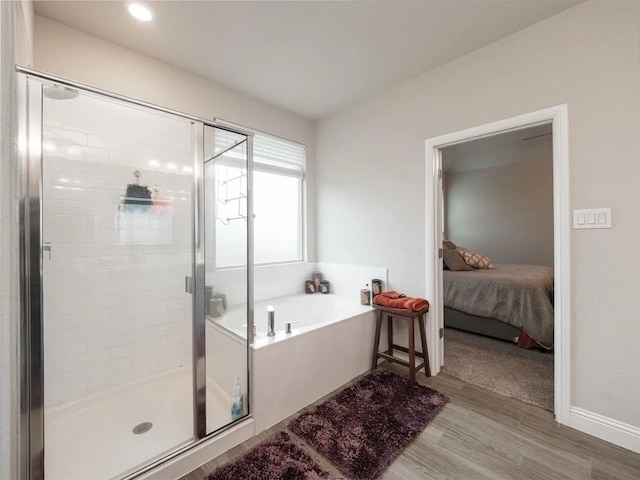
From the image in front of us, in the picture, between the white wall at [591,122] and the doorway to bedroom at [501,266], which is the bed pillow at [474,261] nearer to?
the doorway to bedroom at [501,266]

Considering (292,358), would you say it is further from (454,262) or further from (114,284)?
(454,262)

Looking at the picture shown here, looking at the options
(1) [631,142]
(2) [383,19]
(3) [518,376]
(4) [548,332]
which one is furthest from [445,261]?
(2) [383,19]

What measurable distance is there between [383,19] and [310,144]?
1.68m

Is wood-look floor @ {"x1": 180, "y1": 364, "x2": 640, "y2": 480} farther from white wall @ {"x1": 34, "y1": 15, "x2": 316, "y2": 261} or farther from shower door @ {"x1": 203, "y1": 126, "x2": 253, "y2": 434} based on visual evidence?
white wall @ {"x1": 34, "y1": 15, "x2": 316, "y2": 261}

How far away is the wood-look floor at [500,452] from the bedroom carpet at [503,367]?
203 mm

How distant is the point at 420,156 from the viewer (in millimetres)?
2406

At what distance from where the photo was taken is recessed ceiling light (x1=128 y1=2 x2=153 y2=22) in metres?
1.66

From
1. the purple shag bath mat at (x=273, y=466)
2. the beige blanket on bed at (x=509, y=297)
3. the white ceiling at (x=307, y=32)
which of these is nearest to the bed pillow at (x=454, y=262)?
the beige blanket on bed at (x=509, y=297)

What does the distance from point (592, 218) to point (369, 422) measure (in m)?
1.86

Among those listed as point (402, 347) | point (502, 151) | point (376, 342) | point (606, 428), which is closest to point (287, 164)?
point (376, 342)

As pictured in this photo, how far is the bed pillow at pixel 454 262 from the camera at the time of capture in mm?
3504

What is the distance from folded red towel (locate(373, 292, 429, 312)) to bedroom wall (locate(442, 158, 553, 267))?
3.16 metres

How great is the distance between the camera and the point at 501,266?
156 inches

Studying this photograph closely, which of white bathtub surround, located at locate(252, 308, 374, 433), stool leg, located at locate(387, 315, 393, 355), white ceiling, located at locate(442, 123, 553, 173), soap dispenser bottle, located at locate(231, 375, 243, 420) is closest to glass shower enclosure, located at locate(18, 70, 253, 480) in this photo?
soap dispenser bottle, located at locate(231, 375, 243, 420)
